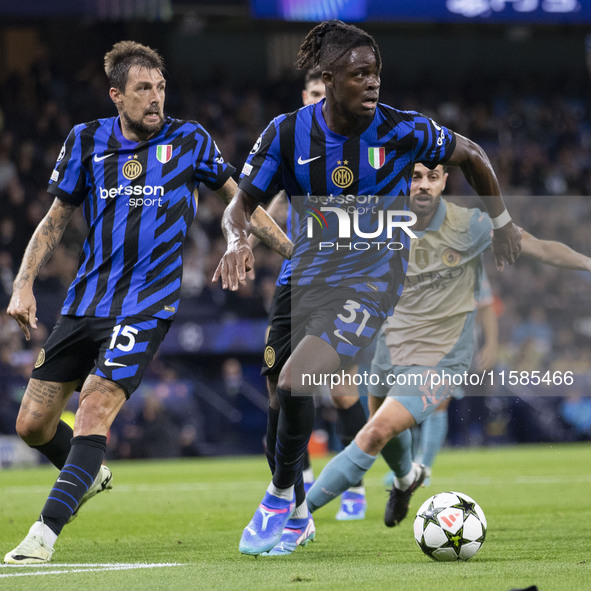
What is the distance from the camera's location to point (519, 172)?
22109 mm

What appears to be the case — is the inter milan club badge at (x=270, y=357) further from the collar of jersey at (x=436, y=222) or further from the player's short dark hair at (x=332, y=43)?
the collar of jersey at (x=436, y=222)

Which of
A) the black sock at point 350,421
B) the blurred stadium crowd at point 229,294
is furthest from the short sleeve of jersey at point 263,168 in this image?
the blurred stadium crowd at point 229,294

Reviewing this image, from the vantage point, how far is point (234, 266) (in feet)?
14.7

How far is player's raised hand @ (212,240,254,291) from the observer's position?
14.6 feet

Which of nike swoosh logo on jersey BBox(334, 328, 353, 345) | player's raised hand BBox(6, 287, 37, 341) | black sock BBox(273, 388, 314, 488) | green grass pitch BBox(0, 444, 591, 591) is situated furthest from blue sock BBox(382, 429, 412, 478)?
player's raised hand BBox(6, 287, 37, 341)

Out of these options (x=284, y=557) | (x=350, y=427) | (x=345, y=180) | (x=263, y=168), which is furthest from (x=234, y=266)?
(x=350, y=427)

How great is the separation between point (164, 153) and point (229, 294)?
495 inches

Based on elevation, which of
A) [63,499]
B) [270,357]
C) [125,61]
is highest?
[125,61]

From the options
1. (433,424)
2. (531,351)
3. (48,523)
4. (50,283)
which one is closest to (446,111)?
(531,351)

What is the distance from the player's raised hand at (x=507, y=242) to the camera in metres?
5.21

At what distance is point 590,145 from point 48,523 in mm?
20548

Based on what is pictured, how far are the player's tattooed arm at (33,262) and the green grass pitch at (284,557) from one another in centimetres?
114

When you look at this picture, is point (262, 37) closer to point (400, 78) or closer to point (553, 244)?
point (400, 78)

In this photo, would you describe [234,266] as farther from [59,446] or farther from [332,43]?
[59,446]
